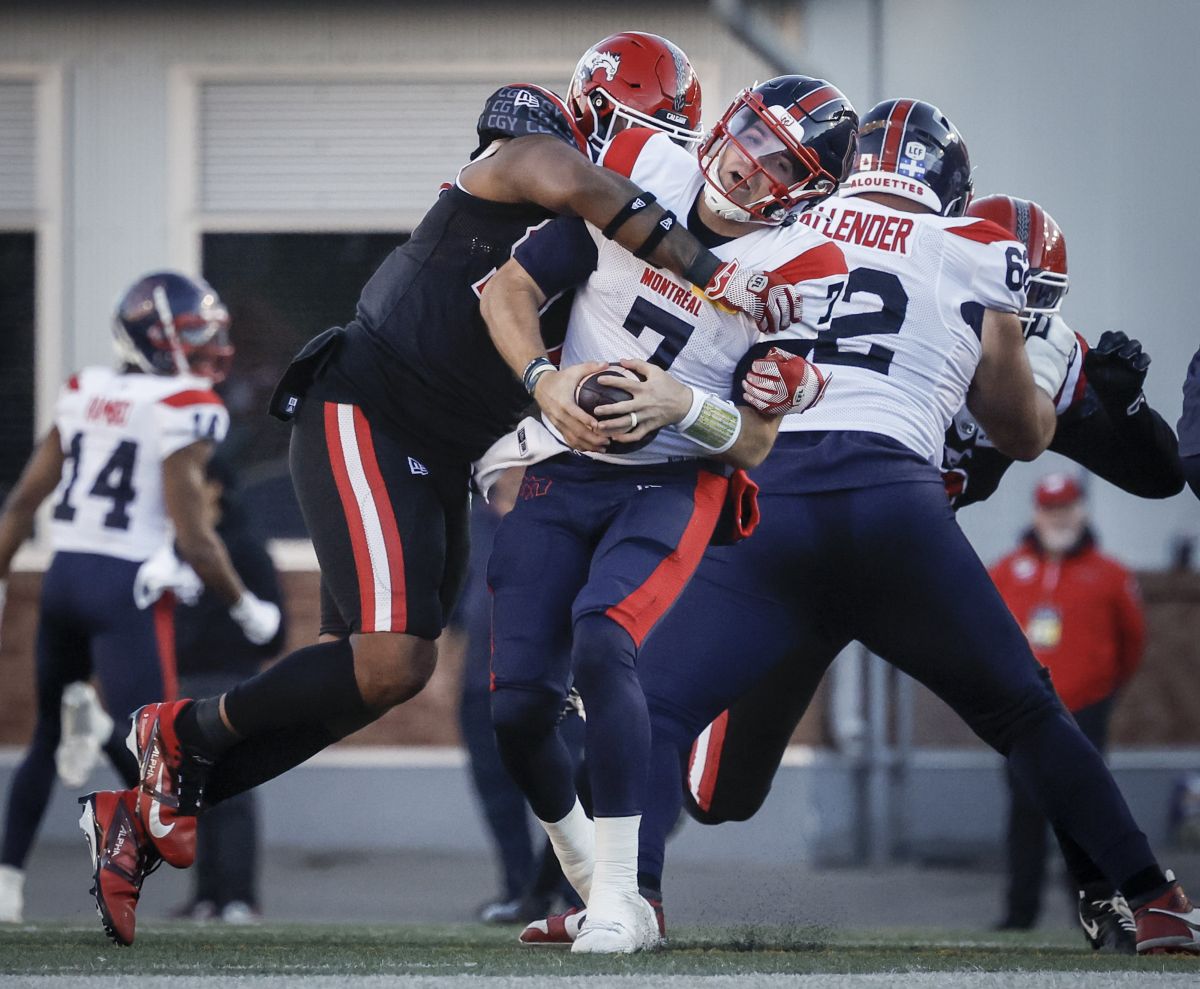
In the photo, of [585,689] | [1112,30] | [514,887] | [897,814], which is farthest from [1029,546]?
[585,689]

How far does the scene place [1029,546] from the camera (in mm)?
8133

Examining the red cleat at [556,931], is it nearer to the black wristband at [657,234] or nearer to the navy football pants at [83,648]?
the black wristband at [657,234]

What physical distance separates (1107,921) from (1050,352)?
1315mm

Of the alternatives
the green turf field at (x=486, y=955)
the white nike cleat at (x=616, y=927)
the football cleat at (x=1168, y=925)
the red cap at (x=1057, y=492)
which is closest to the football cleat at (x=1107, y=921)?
the green turf field at (x=486, y=955)

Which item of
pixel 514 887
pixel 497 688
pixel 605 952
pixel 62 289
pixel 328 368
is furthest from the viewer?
pixel 62 289

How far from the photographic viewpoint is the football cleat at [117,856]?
13.8 feet

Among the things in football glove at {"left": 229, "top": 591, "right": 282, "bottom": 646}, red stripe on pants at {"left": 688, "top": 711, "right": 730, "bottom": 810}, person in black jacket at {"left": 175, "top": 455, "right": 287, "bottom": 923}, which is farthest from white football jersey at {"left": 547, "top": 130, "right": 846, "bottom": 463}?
person in black jacket at {"left": 175, "top": 455, "right": 287, "bottom": 923}

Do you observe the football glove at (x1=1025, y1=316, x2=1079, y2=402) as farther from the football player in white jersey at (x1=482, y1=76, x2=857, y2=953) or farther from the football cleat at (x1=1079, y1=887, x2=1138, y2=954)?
the football cleat at (x1=1079, y1=887, x2=1138, y2=954)

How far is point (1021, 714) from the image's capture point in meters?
4.22

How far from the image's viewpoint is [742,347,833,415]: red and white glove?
3.96 metres

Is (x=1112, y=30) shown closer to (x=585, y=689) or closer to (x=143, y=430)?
(x=143, y=430)

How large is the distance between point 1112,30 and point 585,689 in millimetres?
7438

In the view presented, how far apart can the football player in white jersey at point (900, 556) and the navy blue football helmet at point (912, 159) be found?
0.35ft

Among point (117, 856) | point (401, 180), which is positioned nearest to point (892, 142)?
point (117, 856)
